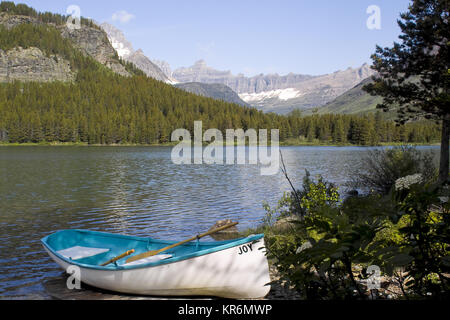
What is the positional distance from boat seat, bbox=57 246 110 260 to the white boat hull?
297cm

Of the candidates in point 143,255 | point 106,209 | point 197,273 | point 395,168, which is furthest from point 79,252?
point 395,168

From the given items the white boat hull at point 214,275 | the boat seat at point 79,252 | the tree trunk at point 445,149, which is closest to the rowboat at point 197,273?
the white boat hull at point 214,275

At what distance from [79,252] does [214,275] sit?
18.8 ft

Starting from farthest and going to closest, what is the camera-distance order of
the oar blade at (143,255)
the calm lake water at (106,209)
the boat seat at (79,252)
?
1. the calm lake water at (106,209)
2. the boat seat at (79,252)
3. the oar blade at (143,255)

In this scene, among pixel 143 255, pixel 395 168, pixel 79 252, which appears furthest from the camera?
pixel 395 168

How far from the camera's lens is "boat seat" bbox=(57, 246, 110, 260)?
12.1 metres

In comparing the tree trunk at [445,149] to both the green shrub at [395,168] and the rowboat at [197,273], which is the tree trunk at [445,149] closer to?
the green shrub at [395,168]

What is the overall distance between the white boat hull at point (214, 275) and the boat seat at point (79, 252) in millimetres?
2974

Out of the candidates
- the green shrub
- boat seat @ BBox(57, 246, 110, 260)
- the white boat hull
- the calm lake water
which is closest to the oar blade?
the white boat hull

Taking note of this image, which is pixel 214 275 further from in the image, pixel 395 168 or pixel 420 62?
pixel 420 62

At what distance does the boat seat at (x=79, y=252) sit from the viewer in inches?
476

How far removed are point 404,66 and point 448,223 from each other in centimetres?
1902

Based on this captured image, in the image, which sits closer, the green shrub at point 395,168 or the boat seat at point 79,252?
the boat seat at point 79,252

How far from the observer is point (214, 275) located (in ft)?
29.9
